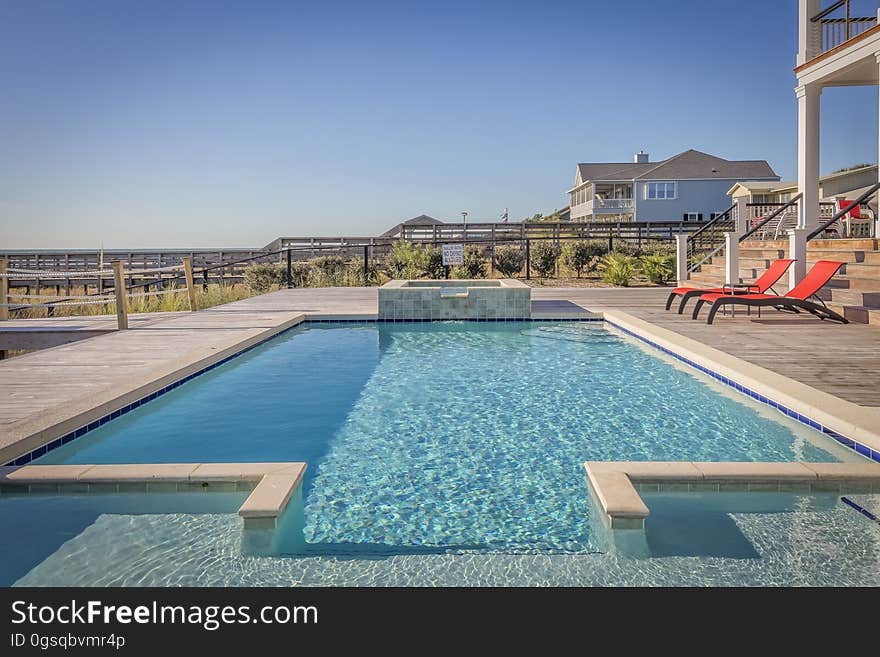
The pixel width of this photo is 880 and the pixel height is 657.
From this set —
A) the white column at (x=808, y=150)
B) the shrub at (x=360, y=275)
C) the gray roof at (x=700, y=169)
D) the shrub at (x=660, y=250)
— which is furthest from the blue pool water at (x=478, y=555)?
the gray roof at (x=700, y=169)

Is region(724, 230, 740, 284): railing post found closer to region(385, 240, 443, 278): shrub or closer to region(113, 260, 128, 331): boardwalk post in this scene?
region(385, 240, 443, 278): shrub

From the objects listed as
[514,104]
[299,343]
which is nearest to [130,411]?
[299,343]

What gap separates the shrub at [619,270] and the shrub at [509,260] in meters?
2.36

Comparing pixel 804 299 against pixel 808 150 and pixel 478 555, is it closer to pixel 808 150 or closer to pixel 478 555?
pixel 808 150

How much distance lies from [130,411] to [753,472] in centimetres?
433

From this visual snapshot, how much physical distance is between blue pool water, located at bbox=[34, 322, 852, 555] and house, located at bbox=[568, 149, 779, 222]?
36.7m

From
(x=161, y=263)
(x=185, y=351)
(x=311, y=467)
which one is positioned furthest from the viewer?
(x=161, y=263)

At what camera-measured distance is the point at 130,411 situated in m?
5.37

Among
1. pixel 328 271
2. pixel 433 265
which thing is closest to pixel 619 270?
pixel 433 265

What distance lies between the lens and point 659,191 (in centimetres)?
4262

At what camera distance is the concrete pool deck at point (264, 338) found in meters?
4.66

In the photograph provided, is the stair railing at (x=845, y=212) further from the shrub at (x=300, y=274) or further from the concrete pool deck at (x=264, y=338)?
the shrub at (x=300, y=274)

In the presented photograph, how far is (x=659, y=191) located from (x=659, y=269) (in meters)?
26.8
